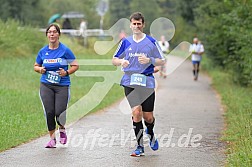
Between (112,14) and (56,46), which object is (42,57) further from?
(112,14)

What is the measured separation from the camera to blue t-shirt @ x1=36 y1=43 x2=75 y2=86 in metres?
10.8

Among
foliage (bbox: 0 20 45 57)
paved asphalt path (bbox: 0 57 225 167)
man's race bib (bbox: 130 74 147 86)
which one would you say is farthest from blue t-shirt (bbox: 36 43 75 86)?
foliage (bbox: 0 20 45 57)

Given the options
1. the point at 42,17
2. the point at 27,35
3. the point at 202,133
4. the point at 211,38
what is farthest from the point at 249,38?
the point at 42,17

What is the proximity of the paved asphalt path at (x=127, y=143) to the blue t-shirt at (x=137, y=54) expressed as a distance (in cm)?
121

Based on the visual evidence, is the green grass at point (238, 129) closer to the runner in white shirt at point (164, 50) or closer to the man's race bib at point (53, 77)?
the man's race bib at point (53, 77)

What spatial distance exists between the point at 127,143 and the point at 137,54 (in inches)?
82.0

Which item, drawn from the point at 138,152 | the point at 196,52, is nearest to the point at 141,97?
the point at 138,152

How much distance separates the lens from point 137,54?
32.8 ft

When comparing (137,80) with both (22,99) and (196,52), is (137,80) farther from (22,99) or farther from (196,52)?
(196,52)

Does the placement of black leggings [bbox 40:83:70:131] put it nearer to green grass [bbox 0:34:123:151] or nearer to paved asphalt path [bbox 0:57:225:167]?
paved asphalt path [bbox 0:57:225:167]

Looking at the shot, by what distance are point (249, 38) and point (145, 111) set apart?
7.37 m

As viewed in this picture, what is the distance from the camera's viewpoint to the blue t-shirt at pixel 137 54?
395 inches

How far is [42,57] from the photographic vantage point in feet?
35.8

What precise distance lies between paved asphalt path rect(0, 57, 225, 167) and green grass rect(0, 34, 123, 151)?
47cm
